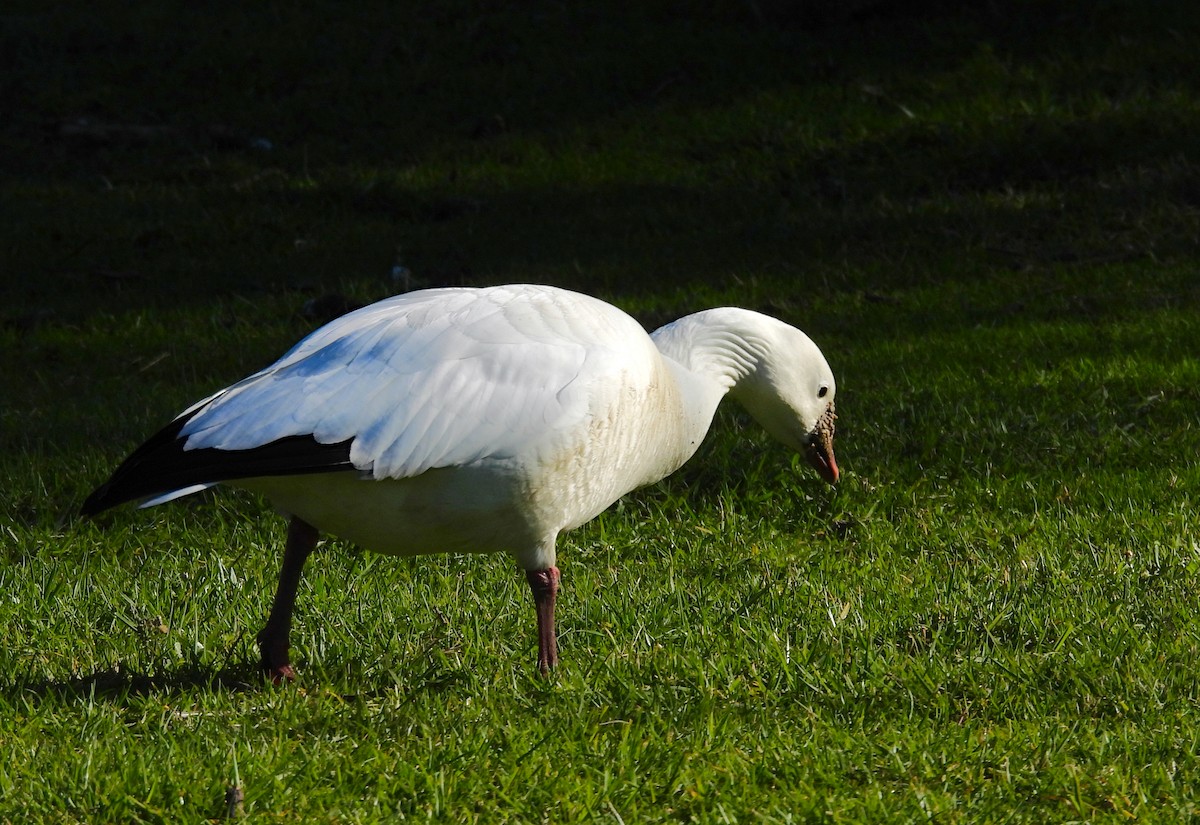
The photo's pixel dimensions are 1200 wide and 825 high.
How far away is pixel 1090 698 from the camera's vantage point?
3.66m

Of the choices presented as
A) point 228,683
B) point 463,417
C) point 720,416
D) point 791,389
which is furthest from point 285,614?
point 720,416

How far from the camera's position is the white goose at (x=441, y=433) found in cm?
346

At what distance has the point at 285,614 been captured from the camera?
3908 mm

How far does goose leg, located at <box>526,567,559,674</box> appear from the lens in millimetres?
3926

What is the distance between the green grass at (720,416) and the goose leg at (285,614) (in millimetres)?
92

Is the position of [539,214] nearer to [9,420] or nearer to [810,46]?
[810,46]

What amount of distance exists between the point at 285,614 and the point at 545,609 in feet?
2.19

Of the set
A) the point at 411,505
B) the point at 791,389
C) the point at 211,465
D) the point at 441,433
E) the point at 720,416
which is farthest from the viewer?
the point at 720,416

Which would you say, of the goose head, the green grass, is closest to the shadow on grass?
the green grass

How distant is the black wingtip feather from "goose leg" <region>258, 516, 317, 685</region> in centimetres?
56

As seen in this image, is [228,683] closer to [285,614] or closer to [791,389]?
[285,614]

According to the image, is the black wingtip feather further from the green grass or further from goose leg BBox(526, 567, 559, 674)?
goose leg BBox(526, 567, 559, 674)

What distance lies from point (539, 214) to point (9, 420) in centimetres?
448

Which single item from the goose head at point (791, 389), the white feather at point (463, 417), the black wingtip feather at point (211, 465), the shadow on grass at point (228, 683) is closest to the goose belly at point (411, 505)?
the white feather at point (463, 417)
